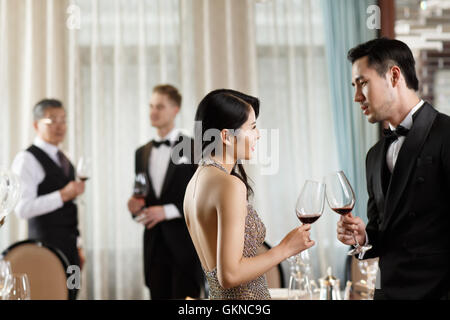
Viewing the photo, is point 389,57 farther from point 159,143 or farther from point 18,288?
point 159,143

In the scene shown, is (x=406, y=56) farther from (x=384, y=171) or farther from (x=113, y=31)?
(x=113, y=31)

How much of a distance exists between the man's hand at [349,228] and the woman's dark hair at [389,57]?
48 cm

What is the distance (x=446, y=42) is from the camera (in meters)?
4.39

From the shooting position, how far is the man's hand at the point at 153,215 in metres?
3.85

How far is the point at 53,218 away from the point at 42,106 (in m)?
0.83

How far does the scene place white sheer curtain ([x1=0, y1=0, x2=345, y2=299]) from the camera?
443cm

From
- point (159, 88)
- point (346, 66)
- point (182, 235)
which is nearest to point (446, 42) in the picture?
point (346, 66)

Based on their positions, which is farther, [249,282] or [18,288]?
[18,288]

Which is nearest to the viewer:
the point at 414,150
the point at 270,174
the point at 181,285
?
the point at 414,150

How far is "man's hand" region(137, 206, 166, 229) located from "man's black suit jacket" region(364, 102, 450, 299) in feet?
7.16

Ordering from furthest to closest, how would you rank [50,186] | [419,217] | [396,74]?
[50,186], [396,74], [419,217]

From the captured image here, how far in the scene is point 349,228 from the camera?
1.78 meters

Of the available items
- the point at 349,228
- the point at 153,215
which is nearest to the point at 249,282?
the point at 349,228

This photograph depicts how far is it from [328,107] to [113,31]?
1859 mm
